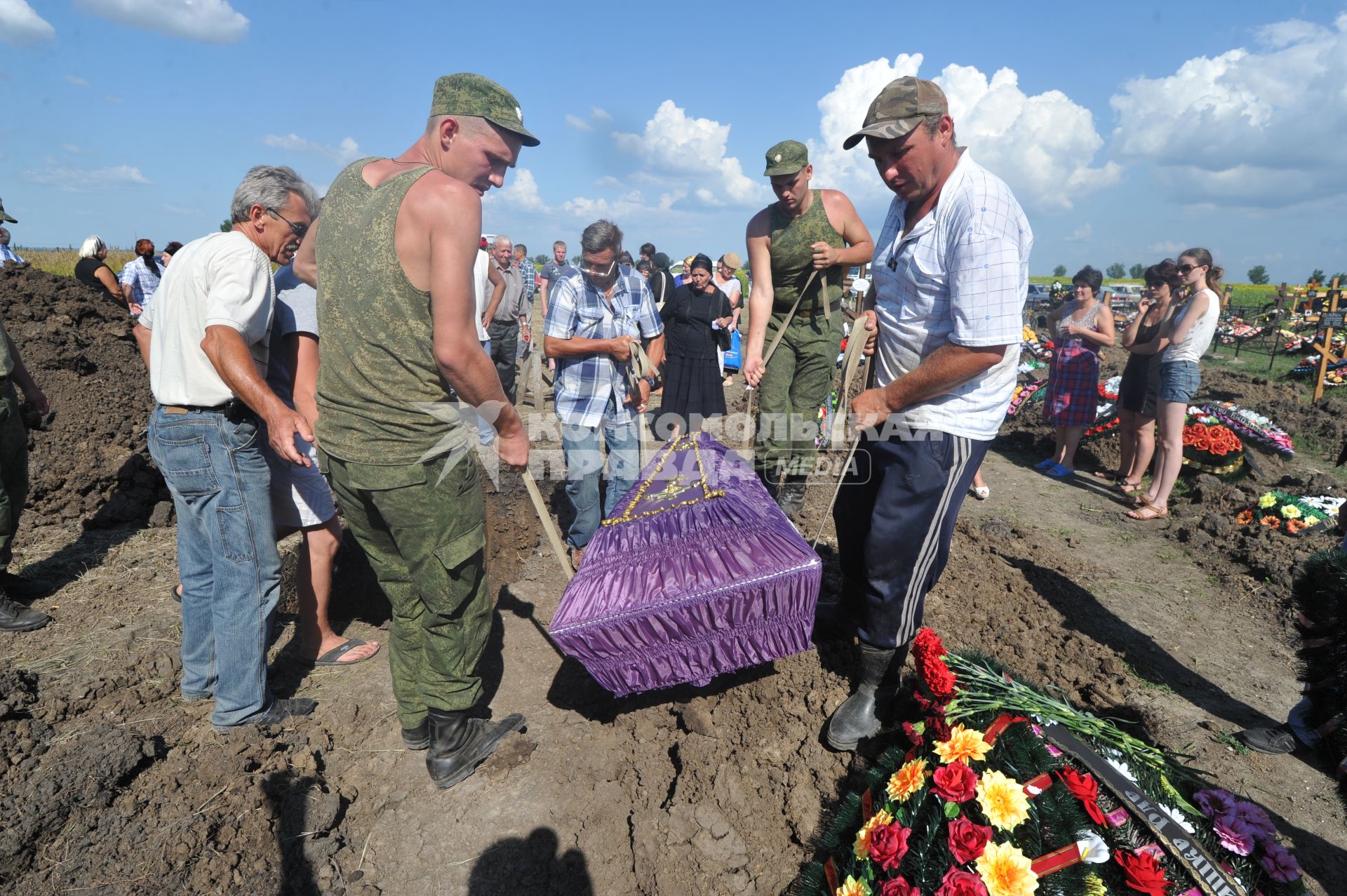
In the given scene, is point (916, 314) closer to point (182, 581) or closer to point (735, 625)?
point (735, 625)

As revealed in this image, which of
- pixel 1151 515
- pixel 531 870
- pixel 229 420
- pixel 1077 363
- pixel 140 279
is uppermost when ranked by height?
pixel 140 279

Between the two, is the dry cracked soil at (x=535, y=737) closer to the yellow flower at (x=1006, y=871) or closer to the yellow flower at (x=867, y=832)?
the yellow flower at (x=867, y=832)

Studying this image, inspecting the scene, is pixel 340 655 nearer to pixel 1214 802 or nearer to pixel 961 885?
pixel 961 885

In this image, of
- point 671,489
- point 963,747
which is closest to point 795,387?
point 671,489

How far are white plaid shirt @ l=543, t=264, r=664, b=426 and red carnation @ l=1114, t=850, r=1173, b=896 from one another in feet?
10.1

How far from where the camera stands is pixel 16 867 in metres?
2.04

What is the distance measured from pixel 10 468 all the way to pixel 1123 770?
17.3 ft

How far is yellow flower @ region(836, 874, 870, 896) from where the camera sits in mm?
1755

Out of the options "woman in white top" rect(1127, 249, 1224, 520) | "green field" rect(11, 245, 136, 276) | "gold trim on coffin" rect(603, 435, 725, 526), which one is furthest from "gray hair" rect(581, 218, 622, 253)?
"green field" rect(11, 245, 136, 276)

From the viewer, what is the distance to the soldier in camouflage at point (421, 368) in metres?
1.93

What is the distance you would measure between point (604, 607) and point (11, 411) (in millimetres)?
3689

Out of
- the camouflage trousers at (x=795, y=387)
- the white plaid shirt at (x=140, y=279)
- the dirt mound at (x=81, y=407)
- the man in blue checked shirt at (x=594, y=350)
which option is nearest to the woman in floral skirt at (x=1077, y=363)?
the camouflage trousers at (x=795, y=387)

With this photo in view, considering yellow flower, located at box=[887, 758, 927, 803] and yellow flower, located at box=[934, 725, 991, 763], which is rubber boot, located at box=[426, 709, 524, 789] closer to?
yellow flower, located at box=[887, 758, 927, 803]

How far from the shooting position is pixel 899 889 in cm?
163
